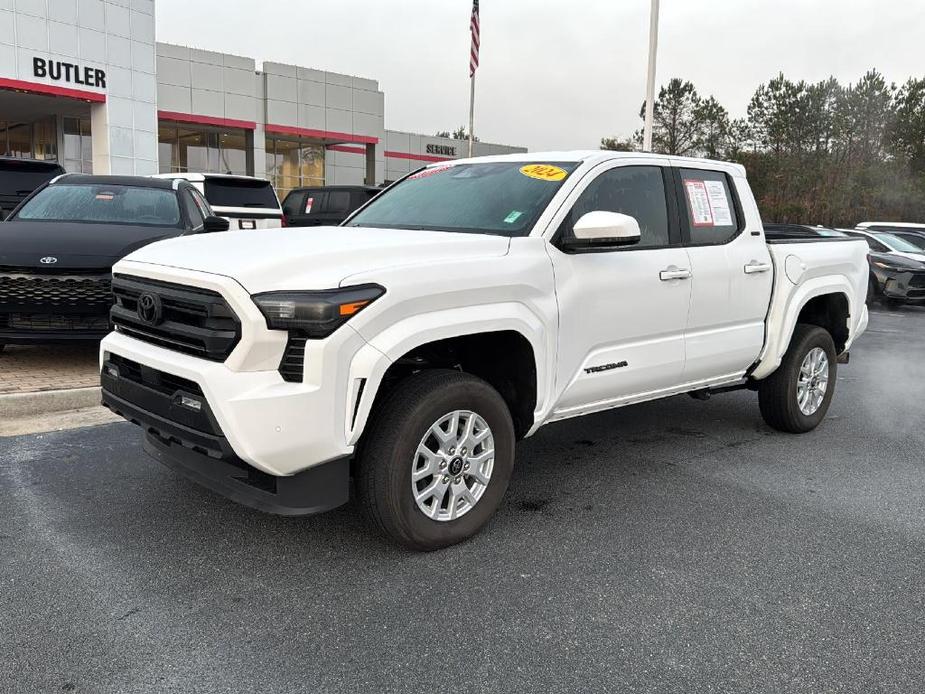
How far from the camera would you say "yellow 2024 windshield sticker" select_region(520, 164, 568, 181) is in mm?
4309

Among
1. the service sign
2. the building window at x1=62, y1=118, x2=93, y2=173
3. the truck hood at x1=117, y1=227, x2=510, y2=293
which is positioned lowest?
the truck hood at x1=117, y1=227, x2=510, y2=293

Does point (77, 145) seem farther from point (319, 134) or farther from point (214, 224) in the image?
point (214, 224)

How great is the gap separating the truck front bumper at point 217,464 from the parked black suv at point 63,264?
11.1 feet

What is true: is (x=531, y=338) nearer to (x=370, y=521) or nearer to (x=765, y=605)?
(x=370, y=521)

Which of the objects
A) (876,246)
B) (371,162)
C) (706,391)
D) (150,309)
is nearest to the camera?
(150,309)

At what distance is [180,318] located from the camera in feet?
11.4

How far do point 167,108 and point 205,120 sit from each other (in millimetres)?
1614

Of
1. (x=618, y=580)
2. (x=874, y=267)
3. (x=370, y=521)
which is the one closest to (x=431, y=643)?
(x=370, y=521)

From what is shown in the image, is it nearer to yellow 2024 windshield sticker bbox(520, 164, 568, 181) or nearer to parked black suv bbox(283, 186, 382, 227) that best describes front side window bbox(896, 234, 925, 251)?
parked black suv bbox(283, 186, 382, 227)

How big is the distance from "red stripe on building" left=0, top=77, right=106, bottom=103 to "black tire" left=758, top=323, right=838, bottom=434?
81.4 feet

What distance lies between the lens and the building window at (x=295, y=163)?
38.7 metres

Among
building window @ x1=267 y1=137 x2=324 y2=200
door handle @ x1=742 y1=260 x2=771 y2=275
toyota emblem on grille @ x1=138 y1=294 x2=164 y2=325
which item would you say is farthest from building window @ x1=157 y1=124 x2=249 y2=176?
toyota emblem on grille @ x1=138 y1=294 x2=164 y2=325

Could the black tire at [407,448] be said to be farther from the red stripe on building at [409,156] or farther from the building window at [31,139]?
the red stripe on building at [409,156]

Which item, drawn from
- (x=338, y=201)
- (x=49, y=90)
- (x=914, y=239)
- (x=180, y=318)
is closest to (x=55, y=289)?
(x=180, y=318)
